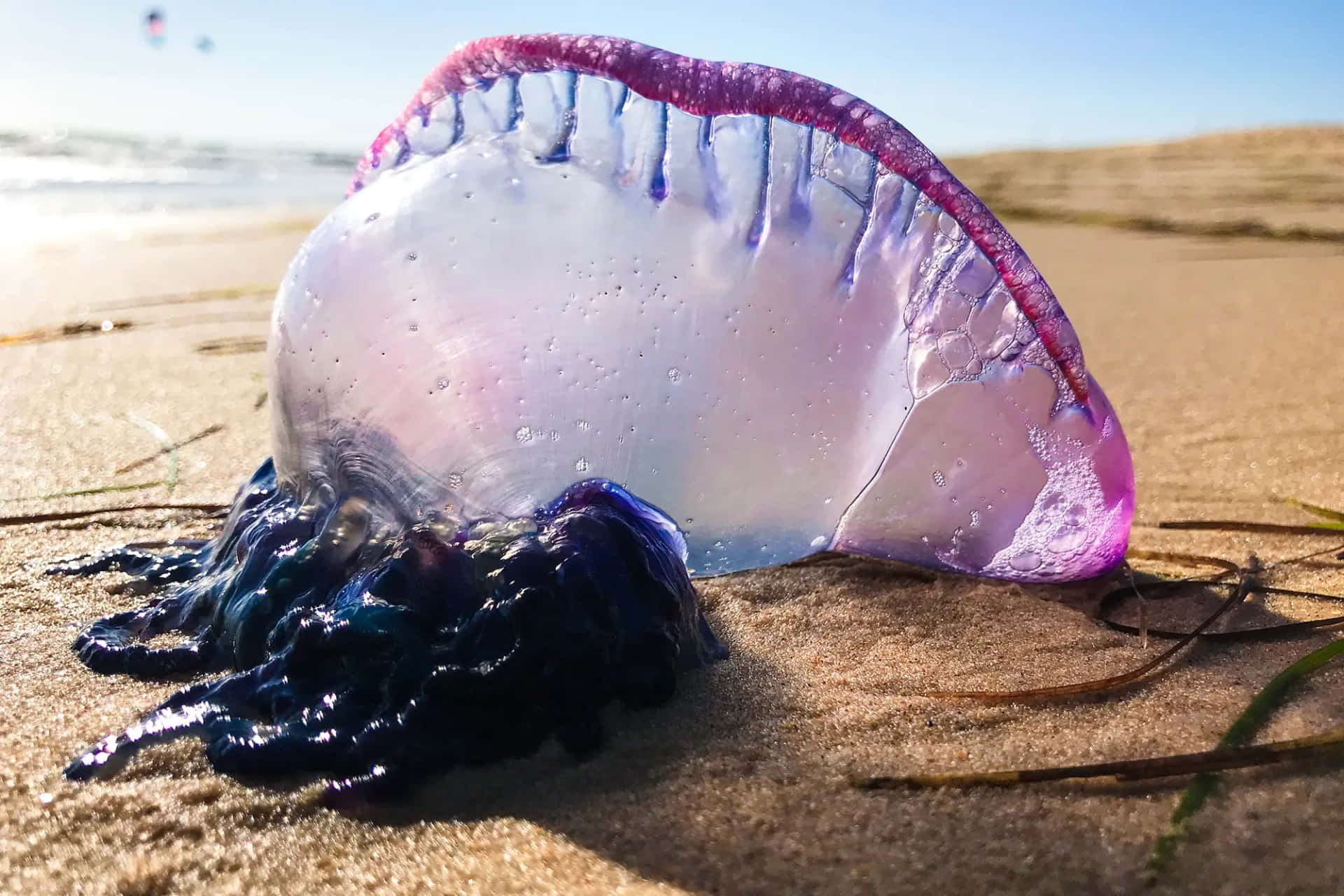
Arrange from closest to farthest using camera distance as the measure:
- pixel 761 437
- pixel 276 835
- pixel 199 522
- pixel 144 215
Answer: pixel 276 835 < pixel 761 437 < pixel 199 522 < pixel 144 215

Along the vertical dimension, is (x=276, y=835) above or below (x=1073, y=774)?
below

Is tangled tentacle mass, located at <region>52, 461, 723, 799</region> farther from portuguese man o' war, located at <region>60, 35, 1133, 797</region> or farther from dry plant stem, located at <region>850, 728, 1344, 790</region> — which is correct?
dry plant stem, located at <region>850, 728, 1344, 790</region>

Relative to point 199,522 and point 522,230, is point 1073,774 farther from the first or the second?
point 199,522

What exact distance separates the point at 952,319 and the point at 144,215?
1200 cm

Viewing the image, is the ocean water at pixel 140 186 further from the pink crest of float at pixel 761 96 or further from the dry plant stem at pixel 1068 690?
the dry plant stem at pixel 1068 690

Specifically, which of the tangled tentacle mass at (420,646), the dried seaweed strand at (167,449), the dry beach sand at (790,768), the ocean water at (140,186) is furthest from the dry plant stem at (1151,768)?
the ocean water at (140,186)

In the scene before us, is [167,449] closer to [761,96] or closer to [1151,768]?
[761,96]

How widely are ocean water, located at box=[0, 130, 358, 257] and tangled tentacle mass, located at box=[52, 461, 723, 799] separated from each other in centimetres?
762

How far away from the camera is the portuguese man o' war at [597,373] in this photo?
4.63 ft

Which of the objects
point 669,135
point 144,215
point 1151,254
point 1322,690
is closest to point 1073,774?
point 1322,690

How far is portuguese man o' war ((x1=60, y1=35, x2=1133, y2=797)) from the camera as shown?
4.63 ft

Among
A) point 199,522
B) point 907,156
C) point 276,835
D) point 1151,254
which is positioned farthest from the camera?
point 1151,254

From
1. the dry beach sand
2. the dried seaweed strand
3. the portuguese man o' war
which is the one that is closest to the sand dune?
the dry beach sand

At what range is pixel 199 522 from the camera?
2.20m
